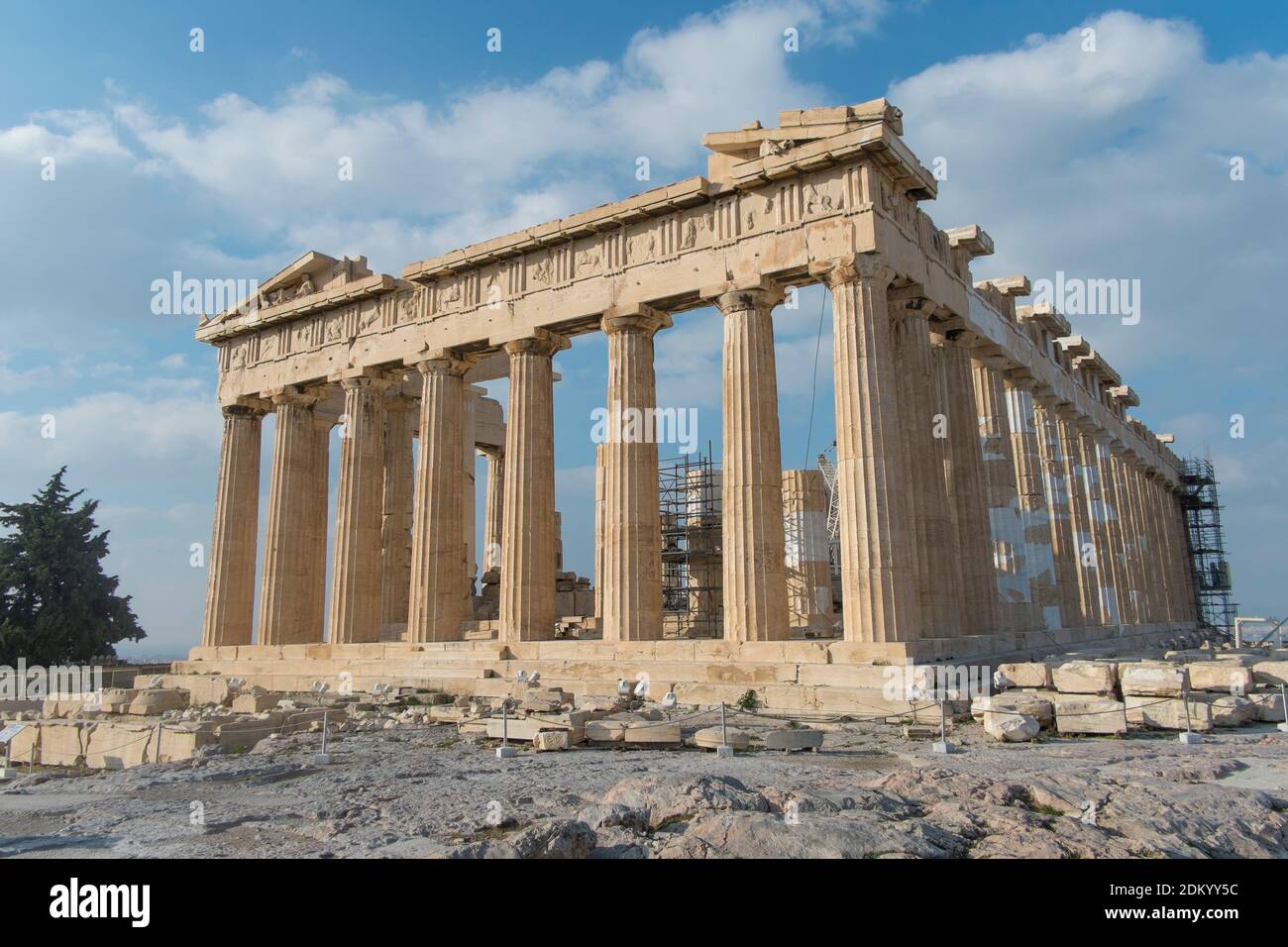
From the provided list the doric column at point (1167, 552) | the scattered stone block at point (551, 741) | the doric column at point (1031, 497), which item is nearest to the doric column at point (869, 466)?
the scattered stone block at point (551, 741)

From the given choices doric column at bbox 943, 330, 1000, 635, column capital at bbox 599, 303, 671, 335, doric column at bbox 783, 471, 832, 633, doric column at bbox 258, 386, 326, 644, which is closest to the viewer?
column capital at bbox 599, 303, 671, 335

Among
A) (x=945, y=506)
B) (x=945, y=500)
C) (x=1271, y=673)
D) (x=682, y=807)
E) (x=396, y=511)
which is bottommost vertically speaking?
(x=682, y=807)

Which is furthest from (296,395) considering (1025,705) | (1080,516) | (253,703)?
(1080,516)

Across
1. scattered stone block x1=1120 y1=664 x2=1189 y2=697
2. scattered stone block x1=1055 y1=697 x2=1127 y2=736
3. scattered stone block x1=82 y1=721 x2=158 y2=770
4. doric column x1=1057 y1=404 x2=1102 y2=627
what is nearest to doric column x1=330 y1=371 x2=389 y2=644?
scattered stone block x1=82 y1=721 x2=158 y2=770

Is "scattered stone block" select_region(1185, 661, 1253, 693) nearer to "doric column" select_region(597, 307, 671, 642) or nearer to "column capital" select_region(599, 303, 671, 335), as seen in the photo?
"doric column" select_region(597, 307, 671, 642)

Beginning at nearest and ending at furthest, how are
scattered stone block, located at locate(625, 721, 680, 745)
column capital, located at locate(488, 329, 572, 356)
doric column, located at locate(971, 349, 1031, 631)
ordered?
scattered stone block, located at locate(625, 721, 680, 745)
column capital, located at locate(488, 329, 572, 356)
doric column, located at locate(971, 349, 1031, 631)

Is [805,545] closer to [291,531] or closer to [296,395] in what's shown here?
[291,531]

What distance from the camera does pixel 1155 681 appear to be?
46.6 ft

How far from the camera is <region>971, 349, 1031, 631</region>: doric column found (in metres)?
25.1

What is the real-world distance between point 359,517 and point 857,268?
16.3 metres

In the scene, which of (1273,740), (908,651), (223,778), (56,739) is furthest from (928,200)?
(56,739)

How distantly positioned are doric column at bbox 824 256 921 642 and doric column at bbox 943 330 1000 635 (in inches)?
199

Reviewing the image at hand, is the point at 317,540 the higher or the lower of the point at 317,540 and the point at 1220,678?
the higher
